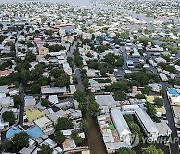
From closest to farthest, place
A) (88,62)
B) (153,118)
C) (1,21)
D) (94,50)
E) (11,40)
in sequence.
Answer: (153,118), (88,62), (94,50), (11,40), (1,21)

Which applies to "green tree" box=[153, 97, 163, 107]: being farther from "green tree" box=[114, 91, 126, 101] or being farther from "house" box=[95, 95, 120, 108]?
"house" box=[95, 95, 120, 108]

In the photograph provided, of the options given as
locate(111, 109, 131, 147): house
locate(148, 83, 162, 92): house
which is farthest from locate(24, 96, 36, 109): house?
locate(148, 83, 162, 92): house

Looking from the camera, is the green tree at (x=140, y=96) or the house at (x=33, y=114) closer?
the house at (x=33, y=114)

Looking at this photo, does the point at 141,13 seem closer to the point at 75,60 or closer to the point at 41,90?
the point at 75,60

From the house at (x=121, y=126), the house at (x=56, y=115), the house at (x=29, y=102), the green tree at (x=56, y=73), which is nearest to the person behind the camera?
the house at (x=121, y=126)

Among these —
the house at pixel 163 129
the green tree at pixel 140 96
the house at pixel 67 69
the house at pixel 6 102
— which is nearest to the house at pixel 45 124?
the house at pixel 6 102

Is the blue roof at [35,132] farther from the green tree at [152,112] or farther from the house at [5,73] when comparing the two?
the house at [5,73]

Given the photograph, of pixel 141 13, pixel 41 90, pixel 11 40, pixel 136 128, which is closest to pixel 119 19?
pixel 141 13
